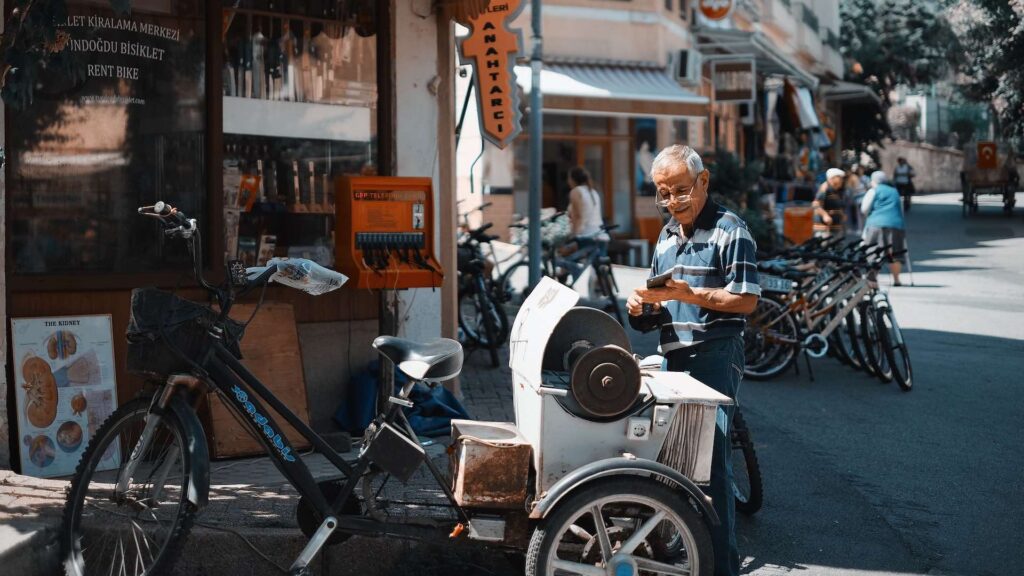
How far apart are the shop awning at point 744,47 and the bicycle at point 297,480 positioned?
894 inches

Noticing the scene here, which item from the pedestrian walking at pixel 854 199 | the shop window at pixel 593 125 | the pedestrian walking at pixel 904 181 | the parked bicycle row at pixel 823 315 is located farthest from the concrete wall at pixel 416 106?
the pedestrian walking at pixel 904 181

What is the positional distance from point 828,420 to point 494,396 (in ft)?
8.14

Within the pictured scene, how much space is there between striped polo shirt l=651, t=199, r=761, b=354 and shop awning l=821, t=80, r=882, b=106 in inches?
1459

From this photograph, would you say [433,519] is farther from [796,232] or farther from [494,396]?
[796,232]

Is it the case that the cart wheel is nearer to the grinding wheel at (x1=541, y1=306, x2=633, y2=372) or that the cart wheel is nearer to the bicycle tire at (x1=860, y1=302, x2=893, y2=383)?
the grinding wheel at (x1=541, y1=306, x2=633, y2=372)

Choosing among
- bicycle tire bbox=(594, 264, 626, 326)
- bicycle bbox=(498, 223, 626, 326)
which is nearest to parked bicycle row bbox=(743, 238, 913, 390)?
bicycle tire bbox=(594, 264, 626, 326)

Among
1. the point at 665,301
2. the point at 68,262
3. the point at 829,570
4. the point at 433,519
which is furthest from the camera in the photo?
the point at 68,262

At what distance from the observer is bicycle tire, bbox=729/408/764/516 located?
20.7 ft

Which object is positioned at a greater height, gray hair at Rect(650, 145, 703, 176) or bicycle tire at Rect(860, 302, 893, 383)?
gray hair at Rect(650, 145, 703, 176)

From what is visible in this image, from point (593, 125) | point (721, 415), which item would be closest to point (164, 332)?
point (721, 415)

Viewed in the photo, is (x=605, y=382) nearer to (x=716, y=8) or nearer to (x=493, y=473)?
(x=493, y=473)

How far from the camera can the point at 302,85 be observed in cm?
797

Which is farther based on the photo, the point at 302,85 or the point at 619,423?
the point at 302,85

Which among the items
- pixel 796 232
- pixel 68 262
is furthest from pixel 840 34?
pixel 68 262
